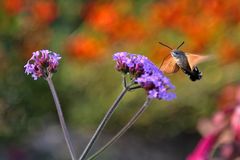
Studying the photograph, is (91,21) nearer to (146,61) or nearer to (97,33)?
(97,33)

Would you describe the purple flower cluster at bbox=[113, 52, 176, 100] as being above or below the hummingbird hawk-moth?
below

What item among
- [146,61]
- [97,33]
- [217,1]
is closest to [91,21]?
[97,33]

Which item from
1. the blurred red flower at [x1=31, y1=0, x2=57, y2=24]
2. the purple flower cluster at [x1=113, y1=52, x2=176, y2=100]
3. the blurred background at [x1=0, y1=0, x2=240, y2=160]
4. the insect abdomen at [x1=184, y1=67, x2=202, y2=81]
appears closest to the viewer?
the purple flower cluster at [x1=113, y1=52, x2=176, y2=100]

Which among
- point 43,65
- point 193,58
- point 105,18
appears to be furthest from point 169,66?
point 105,18

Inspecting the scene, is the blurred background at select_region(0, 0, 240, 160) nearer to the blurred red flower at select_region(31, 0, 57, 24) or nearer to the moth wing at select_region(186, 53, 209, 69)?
the blurred red flower at select_region(31, 0, 57, 24)

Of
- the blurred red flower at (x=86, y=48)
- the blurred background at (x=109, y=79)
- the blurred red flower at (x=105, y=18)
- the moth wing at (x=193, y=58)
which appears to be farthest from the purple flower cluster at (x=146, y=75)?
the blurred red flower at (x=105, y=18)

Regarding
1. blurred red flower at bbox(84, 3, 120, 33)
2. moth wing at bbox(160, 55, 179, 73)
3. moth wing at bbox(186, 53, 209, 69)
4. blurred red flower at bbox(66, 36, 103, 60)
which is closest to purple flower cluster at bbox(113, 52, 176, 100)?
moth wing at bbox(160, 55, 179, 73)
